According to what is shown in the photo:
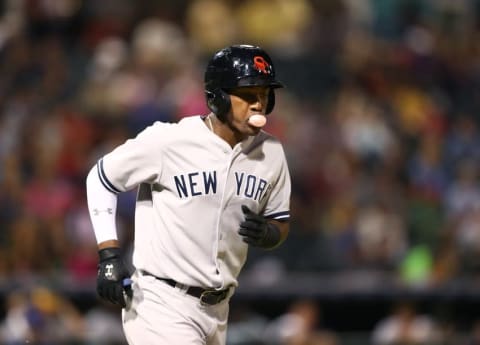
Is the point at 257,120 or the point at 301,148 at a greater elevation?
the point at 257,120

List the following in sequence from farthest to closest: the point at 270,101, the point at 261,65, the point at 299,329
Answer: the point at 299,329, the point at 270,101, the point at 261,65

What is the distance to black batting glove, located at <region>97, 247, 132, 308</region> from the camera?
4412mm

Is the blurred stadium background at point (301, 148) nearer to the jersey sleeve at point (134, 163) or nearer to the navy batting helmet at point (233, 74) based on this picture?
the jersey sleeve at point (134, 163)

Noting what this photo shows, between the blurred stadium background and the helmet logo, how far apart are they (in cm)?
387

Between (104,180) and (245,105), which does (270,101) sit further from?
(104,180)

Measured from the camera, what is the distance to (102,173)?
457 cm

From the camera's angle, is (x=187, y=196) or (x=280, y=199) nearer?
(x=187, y=196)

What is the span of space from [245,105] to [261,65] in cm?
18

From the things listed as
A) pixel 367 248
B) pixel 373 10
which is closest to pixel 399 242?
pixel 367 248

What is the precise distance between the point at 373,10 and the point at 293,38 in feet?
5.34

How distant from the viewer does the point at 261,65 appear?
4527 millimetres

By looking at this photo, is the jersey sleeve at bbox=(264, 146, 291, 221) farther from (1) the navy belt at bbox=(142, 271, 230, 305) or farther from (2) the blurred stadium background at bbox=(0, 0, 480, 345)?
(2) the blurred stadium background at bbox=(0, 0, 480, 345)

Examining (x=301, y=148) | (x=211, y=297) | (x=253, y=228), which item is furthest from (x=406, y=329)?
(x=253, y=228)

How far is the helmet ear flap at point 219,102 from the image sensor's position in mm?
4543
